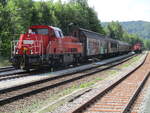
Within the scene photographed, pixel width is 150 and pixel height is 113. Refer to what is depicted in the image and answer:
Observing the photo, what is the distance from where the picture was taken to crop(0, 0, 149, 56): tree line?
37750 mm

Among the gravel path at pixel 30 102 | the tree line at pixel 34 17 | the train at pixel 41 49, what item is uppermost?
the tree line at pixel 34 17

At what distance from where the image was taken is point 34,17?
55844 mm

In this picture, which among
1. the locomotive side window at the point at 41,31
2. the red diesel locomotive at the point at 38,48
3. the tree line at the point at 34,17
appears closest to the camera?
the red diesel locomotive at the point at 38,48

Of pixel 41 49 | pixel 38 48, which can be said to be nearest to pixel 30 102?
pixel 38 48

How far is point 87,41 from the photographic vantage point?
96.1ft

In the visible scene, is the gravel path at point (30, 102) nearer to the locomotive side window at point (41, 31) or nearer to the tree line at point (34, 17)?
the locomotive side window at point (41, 31)

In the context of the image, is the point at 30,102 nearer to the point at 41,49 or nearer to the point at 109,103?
the point at 109,103

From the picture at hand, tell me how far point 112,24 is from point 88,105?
13166 cm

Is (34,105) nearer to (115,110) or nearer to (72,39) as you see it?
(115,110)

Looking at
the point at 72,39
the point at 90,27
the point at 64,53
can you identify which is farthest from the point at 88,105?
the point at 90,27

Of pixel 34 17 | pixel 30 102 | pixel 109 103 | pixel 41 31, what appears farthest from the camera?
pixel 34 17

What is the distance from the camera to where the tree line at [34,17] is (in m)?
37.8

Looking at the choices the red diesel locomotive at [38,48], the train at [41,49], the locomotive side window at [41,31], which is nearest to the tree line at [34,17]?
the locomotive side window at [41,31]

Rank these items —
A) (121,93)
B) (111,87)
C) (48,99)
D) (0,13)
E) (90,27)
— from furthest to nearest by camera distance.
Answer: (90,27), (0,13), (111,87), (121,93), (48,99)
